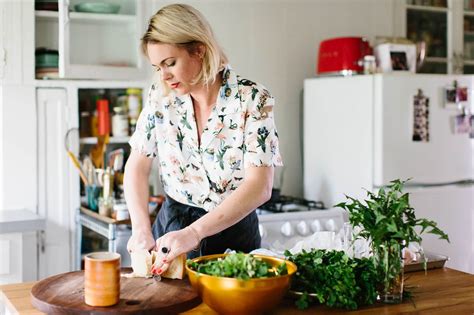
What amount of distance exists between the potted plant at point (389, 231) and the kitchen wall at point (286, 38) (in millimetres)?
2223

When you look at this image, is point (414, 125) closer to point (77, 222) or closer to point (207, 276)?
point (77, 222)

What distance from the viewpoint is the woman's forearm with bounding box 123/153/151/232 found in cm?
213

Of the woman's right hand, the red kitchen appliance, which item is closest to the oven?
the red kitchen appliance

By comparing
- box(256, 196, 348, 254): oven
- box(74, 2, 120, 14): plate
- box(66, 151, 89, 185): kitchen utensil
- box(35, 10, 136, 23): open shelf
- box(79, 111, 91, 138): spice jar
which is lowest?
box(256, 196, 348, 254): oven

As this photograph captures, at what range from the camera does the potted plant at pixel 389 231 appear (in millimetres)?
1703

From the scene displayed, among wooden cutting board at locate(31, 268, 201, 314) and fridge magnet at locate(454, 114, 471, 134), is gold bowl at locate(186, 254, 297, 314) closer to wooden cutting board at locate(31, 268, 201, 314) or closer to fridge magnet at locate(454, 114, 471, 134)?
wooden cutting board at locate(31, 268, 201, 314)

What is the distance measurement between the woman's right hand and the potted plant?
538 mm

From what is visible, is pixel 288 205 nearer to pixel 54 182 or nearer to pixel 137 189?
pixel 54 182

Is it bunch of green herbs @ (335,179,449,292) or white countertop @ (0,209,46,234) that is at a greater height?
bunch of green herbs @ (335,179,449,292)

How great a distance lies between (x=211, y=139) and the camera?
2182 mm

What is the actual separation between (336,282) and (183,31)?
31.9 inches

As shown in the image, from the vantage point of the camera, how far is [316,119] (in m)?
3.92

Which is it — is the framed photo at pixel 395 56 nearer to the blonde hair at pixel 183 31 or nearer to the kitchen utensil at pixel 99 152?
the kitchen utensil at pixel 99 152

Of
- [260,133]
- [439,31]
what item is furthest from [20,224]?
[439,31]
